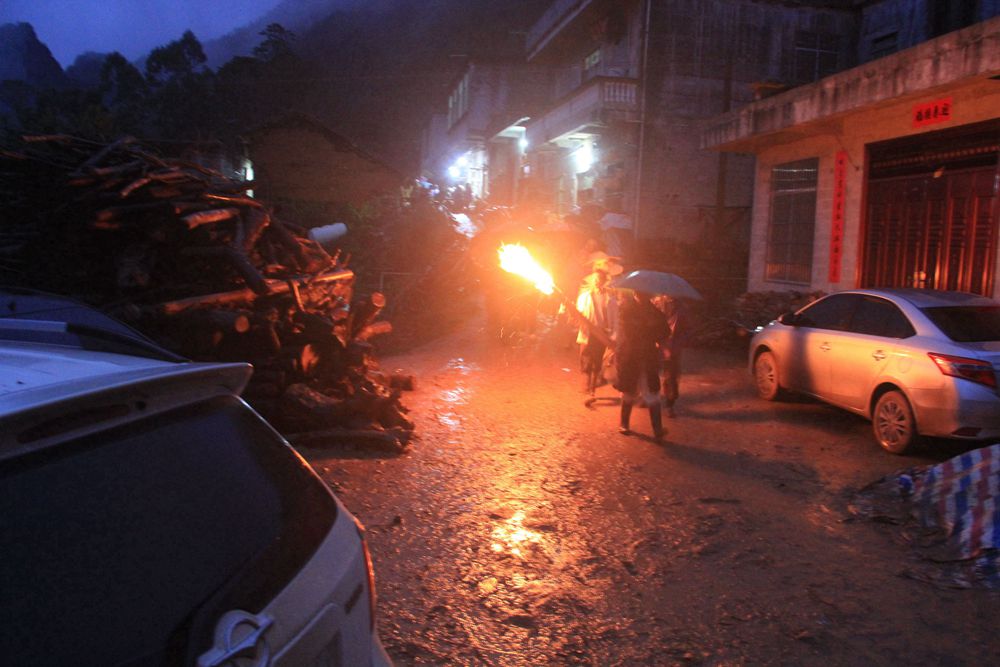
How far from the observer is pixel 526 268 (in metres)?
9.78

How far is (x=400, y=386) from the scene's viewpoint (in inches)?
409

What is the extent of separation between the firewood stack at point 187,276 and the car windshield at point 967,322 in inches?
212

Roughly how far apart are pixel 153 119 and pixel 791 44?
42245 mm

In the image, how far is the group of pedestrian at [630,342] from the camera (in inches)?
318

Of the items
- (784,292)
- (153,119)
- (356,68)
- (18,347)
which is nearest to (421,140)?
(356,68)

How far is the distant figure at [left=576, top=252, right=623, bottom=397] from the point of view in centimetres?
975

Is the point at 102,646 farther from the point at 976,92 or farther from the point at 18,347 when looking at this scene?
the point at 976,92

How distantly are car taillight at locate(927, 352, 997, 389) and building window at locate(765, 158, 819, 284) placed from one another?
25.8 ft

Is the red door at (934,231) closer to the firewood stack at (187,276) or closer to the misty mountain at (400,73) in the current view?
the firewood stack at (187,276)

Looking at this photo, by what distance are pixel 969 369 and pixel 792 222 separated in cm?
891

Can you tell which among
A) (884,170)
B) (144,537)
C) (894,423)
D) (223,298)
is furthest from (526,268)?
(144,537)

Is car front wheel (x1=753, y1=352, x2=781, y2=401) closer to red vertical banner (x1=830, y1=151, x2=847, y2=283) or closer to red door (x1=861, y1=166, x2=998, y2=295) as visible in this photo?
red door (x1=861, y1=166, x2=998, y2=295)

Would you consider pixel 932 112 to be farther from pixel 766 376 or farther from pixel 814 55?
pixel 814 55

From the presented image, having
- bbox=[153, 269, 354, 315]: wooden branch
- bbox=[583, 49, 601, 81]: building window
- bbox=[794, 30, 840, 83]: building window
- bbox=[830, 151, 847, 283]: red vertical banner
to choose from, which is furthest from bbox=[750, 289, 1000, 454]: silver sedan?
bbox=[583, 49, 601, 81]: building window
